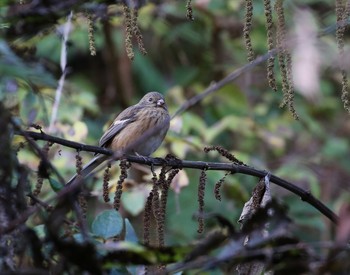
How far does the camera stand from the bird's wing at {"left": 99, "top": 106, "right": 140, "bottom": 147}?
4.99m

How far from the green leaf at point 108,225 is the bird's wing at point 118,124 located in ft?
9.16

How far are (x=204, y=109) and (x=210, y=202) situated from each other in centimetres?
167

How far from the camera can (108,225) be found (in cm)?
219

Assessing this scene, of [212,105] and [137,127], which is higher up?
[212,105]

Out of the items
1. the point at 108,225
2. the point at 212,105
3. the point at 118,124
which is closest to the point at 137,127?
the point at 118,124

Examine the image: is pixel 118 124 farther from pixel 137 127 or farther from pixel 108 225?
pixel 108 225

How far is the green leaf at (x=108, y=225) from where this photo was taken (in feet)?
7.15

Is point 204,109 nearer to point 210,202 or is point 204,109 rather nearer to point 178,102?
point 178,102

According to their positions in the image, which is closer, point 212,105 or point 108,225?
→ point 108,225

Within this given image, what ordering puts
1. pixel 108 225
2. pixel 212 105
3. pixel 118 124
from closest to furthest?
pixel 108 225 < pixel 118 124 < pixel 212 105

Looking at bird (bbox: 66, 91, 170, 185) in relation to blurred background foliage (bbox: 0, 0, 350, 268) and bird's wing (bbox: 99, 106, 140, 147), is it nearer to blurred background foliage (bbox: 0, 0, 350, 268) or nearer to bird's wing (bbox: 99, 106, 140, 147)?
bird's wing (bbox: 99, 106, 140, 147)

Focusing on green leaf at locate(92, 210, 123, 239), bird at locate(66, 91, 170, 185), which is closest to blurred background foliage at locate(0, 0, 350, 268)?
bird at locate(66, 91, 170, 185)

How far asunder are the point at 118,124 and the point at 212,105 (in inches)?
90.9

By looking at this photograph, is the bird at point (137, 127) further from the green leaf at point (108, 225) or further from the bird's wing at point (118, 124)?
the green leaf at point (108, 225)
